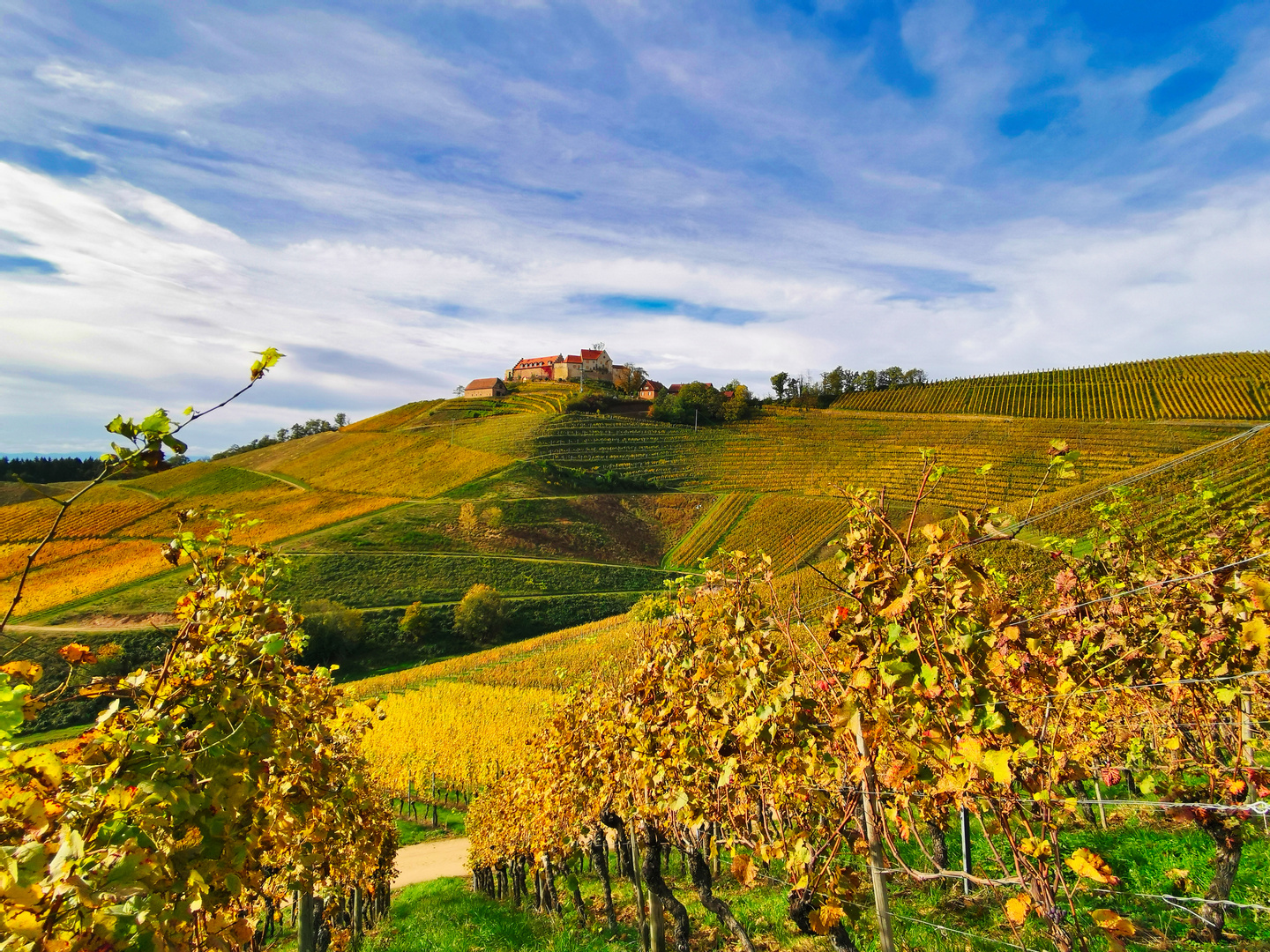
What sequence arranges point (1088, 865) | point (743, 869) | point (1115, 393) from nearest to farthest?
point (1088, 865) < point (743, 869) < point (1115, 393)

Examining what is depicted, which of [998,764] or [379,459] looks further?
[379,459]

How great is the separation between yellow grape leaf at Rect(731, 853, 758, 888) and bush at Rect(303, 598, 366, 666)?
39.2 meters

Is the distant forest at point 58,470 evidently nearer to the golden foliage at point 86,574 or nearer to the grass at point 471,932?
the golden foliage at point 86,574

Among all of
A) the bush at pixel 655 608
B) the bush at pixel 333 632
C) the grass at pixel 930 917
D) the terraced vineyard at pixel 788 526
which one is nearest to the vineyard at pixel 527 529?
the terraced vineyard at pixel 788 526

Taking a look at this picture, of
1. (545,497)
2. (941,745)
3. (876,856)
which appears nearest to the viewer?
(941,745)

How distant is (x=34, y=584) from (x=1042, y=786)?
6075 cm

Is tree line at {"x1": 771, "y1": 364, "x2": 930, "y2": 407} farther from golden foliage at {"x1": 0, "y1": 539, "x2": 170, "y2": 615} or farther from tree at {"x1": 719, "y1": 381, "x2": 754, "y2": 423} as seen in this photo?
golden foliage at {"x1": 0, "y1": 539, "x2": 170, "y2": 615}

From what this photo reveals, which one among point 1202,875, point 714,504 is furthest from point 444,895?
point 714,504

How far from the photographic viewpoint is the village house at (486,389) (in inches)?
4441

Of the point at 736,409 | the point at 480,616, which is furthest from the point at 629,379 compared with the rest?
the point at 480,616

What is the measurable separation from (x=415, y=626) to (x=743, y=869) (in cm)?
4268

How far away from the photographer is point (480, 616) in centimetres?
4353

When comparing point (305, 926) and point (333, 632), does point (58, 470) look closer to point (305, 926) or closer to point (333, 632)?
point (333, 632)

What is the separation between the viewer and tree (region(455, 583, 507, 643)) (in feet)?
143
